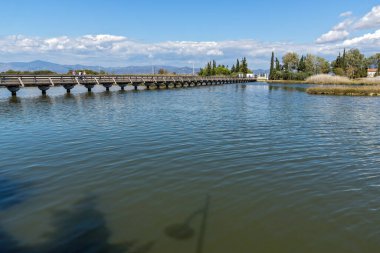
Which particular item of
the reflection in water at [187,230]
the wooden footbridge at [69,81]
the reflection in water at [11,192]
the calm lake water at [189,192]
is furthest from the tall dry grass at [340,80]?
the reflection in water at [11,192]

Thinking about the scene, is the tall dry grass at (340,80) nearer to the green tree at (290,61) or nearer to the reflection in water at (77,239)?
the green tree at (290,61)

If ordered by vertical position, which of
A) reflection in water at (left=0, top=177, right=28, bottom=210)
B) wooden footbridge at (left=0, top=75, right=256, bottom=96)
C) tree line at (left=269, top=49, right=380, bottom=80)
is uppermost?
tree line at (left=269, top=49, right=380, bottom=80)

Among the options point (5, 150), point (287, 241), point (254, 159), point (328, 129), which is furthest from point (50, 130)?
point (328, 129)

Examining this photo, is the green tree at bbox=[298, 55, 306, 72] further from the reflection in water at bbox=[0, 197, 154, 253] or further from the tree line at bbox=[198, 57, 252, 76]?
the reflection in water at bbox=[0, 197, 154, 253]

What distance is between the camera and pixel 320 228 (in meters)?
6.98

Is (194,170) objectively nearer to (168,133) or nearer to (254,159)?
(254,159)

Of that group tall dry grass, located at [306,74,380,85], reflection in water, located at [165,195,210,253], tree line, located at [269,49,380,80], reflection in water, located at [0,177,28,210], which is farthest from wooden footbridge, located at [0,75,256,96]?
tree line, located at [269,49,380,80]

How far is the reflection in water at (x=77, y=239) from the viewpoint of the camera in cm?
612

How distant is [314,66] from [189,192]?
466 feet

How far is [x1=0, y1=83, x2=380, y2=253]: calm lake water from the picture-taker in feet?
21.4

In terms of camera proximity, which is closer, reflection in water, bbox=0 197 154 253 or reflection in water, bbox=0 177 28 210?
reflection in water, bbox=0 197 154 253

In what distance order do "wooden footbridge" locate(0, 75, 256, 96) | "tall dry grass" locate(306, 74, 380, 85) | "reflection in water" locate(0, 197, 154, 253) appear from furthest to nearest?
"tall dry grass" locate(306, 74, 380, 85), "wooden footbridge" locate(0, 75, 256, 96), "reflection in water" locate(0, 197, 154, 253)

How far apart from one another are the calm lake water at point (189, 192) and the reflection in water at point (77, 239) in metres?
0.02

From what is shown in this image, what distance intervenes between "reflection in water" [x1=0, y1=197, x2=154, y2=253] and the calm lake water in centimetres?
2
